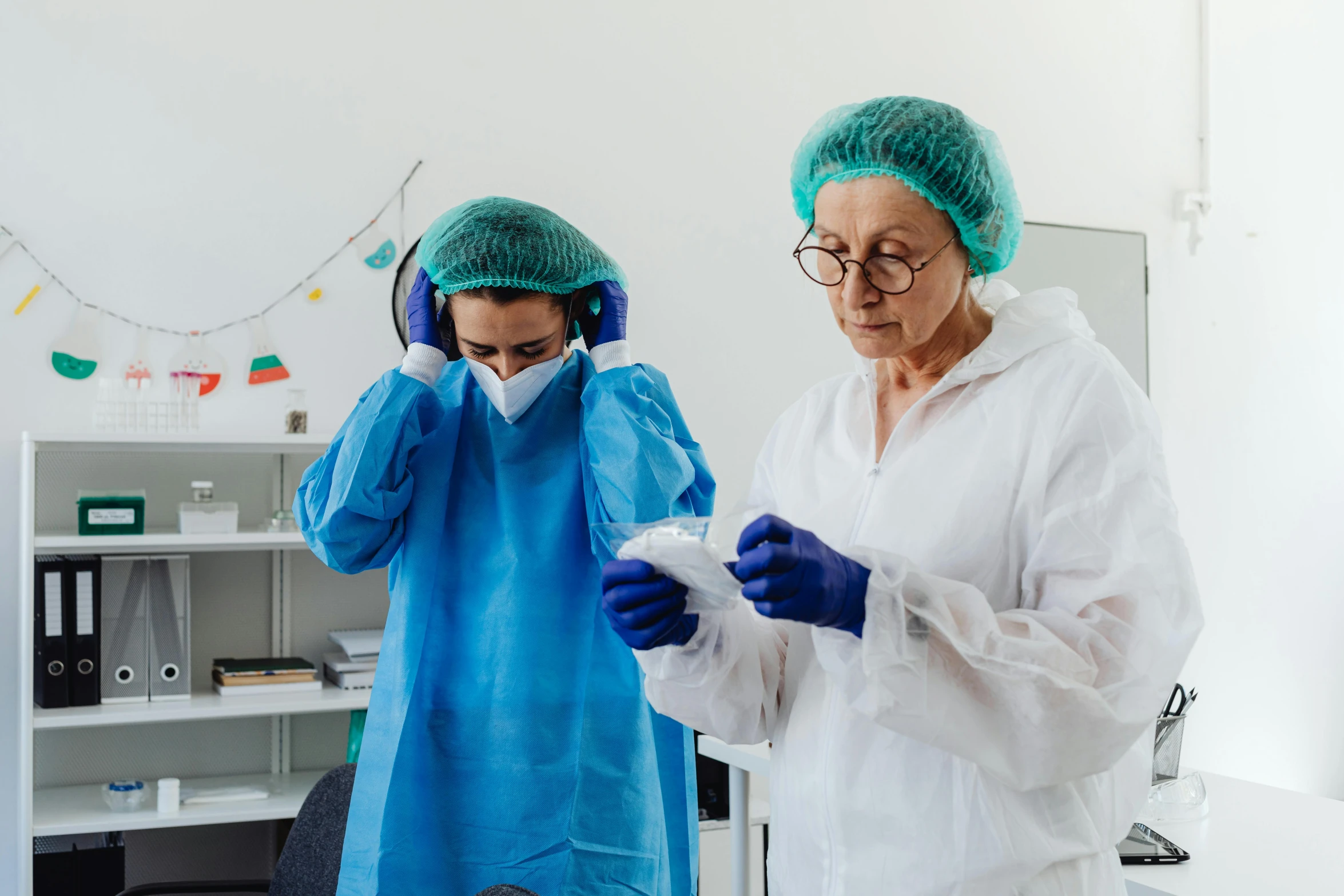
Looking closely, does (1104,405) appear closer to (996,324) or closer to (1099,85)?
(996,324)

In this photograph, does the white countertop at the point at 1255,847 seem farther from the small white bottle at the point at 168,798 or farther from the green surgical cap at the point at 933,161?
the small white bottle at the point at 168,798

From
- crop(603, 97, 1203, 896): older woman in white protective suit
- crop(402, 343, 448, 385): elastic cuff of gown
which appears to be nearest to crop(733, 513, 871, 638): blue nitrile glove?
crop(603, 97, 1203, 896): older woman in white protective suit

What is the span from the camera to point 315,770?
9.07 feet

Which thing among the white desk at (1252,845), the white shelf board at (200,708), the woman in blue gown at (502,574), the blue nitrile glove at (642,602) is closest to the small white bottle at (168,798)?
Result: the white shelf board at (200,708)

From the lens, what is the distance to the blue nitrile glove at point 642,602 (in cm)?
94

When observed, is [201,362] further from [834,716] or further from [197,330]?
[834,716]

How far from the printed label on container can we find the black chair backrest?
0.97 meters

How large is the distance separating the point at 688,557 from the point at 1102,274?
3396 millimetres

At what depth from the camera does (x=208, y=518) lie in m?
2.47

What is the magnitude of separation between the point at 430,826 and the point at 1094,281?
321 cm

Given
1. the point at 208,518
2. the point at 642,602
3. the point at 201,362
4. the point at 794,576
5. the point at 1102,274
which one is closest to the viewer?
the point at 794,576

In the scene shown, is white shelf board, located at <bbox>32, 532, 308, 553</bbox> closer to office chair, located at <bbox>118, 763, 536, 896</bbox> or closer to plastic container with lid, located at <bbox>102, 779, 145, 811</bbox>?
plastic container with lid, located at <bbox>102, 779, 145, 811</bbox>

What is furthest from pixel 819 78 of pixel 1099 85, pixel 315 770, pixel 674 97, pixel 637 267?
pixel 315 770

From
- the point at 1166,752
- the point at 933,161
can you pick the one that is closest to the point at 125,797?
the point at 1166,752
